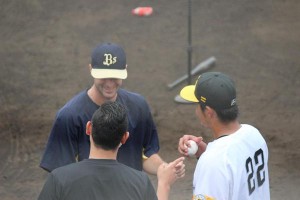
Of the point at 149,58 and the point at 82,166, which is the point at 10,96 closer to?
the point at 149,58

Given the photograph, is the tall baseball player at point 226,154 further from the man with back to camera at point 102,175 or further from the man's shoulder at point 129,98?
the man's shoulder at point 129,98

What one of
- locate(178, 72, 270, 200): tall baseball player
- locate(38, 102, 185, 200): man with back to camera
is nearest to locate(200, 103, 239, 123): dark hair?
locate(178, 72, 270, 200): tall baseball player

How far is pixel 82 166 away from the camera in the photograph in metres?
3.57

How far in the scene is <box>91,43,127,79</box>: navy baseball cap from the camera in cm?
494

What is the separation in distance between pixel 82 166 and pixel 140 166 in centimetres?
168

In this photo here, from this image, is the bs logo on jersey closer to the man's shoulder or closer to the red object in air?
the man's shoulder

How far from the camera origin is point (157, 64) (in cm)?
1082

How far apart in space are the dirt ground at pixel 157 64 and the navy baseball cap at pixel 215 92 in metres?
3.66

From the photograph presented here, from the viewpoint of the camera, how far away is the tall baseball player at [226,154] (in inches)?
Result: 150

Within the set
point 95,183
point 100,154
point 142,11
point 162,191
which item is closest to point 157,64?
point 142,11

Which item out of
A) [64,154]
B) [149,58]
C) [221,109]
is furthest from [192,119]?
[221,109]

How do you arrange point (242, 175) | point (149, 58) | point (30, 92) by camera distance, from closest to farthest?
point (242, 175) → point (30, 92) → point (149, 58)

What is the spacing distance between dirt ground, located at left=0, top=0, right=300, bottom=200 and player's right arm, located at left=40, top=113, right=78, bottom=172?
119 inches

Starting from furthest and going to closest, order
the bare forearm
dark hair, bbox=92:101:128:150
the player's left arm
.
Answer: the player's left arm, the bare forearm, dark hair, bbox=92:101:128:150
